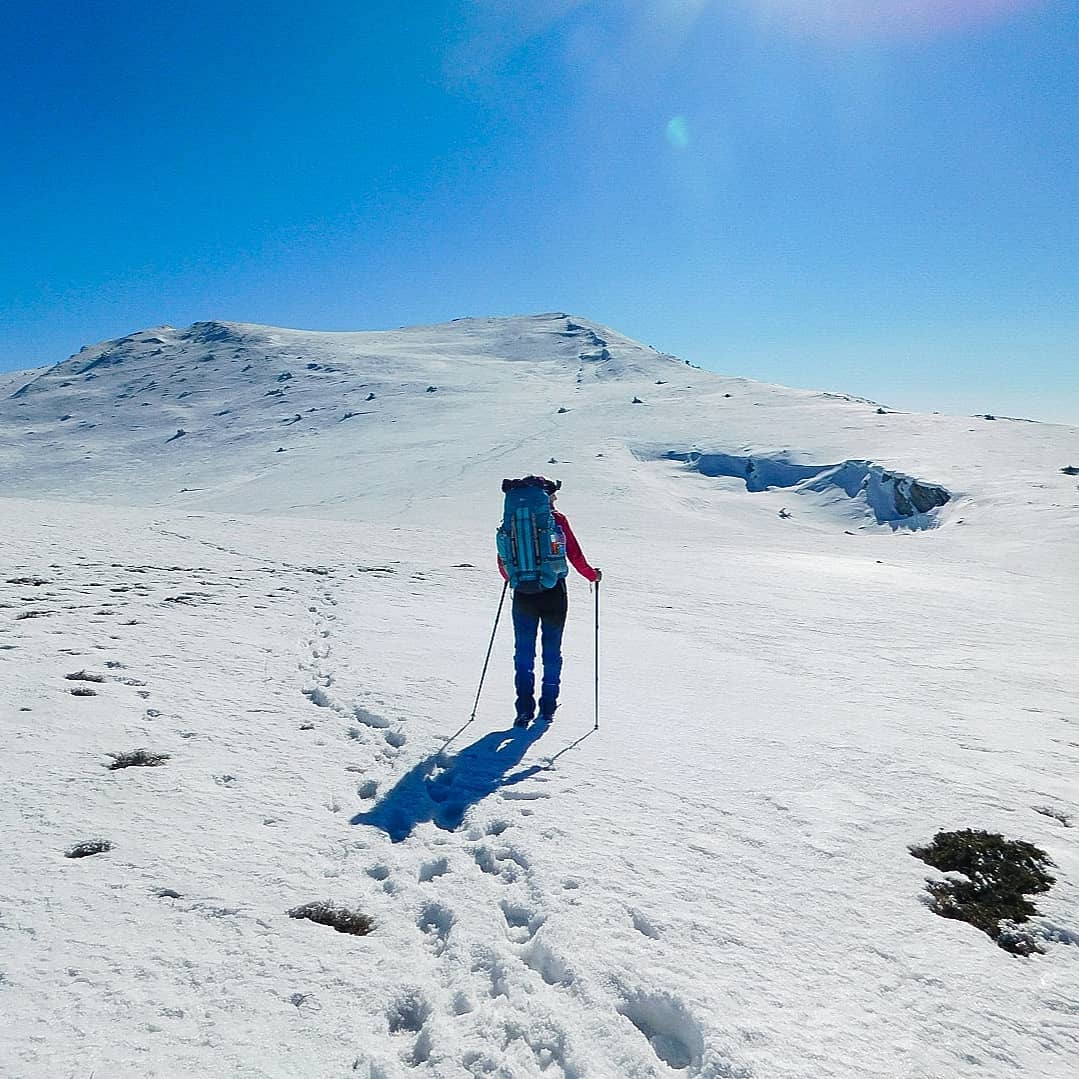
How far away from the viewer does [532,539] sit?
6.79 meters

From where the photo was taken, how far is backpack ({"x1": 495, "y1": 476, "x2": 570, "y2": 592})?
6.77 meters

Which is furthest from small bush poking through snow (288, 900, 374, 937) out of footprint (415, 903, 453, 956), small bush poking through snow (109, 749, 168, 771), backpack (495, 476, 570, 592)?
backpack (495, 476, 570, 592)

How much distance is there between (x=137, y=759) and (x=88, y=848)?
1288mm

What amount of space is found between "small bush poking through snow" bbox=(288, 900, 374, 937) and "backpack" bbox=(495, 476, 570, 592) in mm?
3667

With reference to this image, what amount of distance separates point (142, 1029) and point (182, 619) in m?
7.90

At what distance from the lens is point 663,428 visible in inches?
2318

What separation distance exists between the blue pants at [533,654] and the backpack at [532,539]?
31cm

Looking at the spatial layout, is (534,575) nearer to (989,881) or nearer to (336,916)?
(336,916)

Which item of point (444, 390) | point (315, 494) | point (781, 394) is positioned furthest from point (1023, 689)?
point (444, 390)

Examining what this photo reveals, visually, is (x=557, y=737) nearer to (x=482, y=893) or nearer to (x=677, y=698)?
(x=677, y=698)

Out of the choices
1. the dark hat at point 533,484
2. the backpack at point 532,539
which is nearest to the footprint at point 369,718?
the backpack at point 532,539

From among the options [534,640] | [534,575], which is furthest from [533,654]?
[534,575]

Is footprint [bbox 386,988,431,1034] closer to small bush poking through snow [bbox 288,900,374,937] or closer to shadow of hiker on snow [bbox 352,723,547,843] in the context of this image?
small bush poking through snow [bbox 288,900,374,937]

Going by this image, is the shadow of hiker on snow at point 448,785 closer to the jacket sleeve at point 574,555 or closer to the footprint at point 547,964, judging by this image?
the footprint at point 547,964
